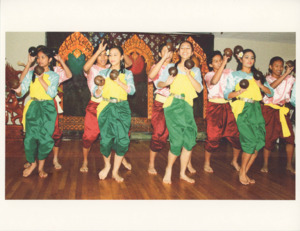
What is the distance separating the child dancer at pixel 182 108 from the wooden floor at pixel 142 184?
280mm

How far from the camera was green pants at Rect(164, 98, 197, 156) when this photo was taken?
3.35 meters

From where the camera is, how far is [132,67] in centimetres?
709

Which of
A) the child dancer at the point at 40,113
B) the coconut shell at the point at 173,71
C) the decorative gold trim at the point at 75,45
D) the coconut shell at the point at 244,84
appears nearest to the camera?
the coconut shell at the point at 173,71

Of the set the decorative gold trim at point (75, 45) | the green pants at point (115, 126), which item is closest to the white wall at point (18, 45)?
the decorative gold trim at point (75, 45)

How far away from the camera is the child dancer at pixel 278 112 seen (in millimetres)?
4098

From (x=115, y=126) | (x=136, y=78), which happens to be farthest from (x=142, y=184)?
(x=136, y=78)

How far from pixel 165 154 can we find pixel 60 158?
181 centimetres

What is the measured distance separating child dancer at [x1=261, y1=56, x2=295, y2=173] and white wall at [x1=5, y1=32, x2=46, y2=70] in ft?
17.0

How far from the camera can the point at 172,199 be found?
2.93 meters

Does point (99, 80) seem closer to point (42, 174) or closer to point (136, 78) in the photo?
point (42, 174)

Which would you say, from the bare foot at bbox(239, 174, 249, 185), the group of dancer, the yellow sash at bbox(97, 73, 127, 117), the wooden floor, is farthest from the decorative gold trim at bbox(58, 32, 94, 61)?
the bare foot at bbox(239, 174, 249, 185)

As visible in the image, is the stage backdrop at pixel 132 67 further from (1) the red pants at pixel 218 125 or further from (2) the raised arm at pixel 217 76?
(2) the raised arm at pixel 217 76
